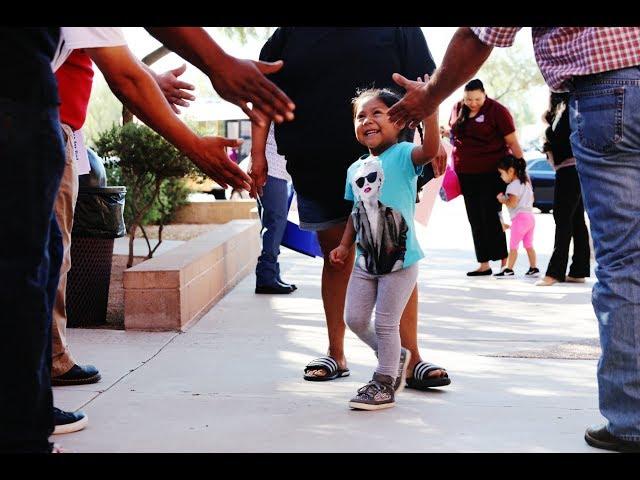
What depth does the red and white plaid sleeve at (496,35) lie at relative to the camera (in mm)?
3699

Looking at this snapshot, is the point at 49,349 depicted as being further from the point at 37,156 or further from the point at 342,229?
the point at 342,229

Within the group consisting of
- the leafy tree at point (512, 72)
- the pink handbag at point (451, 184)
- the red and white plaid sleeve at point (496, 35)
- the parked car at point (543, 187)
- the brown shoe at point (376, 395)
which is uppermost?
the leafy tree at point (512, 72)

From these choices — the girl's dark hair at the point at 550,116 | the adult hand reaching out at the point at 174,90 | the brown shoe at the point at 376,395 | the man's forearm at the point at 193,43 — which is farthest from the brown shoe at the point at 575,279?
the man's forearm at the point at 193,43

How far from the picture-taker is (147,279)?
650 centimetres

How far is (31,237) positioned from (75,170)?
216cm

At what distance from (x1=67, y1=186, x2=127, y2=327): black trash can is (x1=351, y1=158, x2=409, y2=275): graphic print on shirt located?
2407mm

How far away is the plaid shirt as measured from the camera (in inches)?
146

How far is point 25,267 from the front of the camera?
283cm

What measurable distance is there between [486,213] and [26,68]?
7.64 m

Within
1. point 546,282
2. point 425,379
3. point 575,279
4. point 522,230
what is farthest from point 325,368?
point 522,230

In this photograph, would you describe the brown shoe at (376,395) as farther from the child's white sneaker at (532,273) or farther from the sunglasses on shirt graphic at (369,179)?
the child's white sneaker at (532,273)
